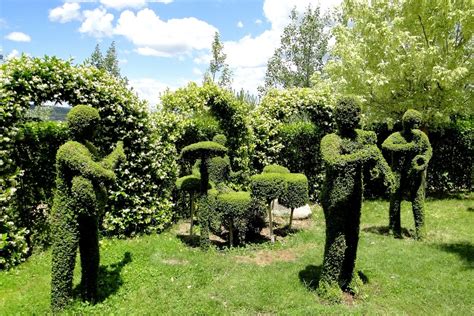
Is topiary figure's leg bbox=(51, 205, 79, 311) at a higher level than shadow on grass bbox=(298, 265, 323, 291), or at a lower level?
higher

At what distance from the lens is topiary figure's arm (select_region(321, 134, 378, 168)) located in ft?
19.2

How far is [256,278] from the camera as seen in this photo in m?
7.01

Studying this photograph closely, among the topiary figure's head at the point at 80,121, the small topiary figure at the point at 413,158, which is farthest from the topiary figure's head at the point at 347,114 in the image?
the topiary figure's head at the point at 80,121

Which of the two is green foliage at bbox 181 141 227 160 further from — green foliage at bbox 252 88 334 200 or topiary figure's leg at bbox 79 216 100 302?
green foliage at bbox 252 88 334 200

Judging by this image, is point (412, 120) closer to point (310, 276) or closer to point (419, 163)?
point (419, 163)

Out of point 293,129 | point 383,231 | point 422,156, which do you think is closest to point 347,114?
point 422,156

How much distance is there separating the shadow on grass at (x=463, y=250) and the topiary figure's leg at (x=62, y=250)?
7741mm

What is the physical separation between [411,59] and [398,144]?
556 centimetres

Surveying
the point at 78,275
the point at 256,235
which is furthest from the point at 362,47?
the point at 78,275

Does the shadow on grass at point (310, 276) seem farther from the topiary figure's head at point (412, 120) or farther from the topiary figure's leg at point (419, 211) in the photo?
the topiary figure's head at point (412, 120)

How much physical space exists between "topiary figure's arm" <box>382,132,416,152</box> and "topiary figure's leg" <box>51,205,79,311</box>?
24.6 ft

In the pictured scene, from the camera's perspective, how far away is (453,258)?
316 inches

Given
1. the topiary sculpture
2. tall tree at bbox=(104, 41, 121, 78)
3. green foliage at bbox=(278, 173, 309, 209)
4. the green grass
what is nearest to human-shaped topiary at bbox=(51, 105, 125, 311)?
the green grass

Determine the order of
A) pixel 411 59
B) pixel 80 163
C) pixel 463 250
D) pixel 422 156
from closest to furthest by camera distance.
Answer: pixel 80 163 → pixel 463 250 → pixel 422 156 → pixel 411 59
